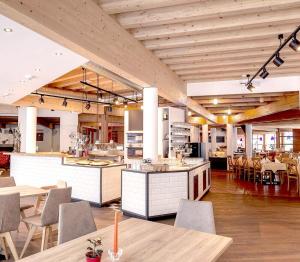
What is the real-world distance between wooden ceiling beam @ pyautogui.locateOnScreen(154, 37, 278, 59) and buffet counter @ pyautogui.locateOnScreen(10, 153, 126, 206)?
316 centimetres

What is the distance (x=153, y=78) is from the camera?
255 inches

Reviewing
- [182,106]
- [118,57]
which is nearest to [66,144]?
[182,106]

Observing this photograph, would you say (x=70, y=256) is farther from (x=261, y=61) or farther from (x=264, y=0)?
(x=261, y=61)

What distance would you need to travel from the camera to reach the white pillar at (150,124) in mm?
6496

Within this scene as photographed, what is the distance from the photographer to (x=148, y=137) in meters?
6.51

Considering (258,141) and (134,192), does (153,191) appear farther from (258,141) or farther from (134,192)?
(258,141)

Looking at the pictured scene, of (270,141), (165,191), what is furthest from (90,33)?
(270,141)

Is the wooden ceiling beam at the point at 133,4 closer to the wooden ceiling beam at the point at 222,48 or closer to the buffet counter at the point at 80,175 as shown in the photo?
the wooden ceiling beam at the point at 222,48

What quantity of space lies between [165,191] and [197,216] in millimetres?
3163

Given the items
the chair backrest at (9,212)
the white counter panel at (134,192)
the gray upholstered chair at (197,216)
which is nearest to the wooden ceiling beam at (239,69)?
the white counter panel at (134,192)

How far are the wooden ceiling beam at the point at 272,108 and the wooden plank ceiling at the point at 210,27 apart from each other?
2.66m

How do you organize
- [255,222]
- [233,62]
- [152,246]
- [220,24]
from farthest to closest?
[233,62], [255,222], [220,24], [152,246]

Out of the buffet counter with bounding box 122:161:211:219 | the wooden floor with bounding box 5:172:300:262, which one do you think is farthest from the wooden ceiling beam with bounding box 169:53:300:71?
the wooden floor with bounding box 5:172:300:262

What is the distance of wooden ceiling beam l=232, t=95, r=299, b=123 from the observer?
9.72m
